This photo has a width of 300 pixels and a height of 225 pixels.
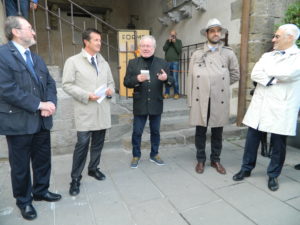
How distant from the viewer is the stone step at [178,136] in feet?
12.8

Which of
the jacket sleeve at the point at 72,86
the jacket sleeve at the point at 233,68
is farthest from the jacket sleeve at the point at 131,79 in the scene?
the jacket sleeve at the point at 233,68

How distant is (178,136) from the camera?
4109 mm

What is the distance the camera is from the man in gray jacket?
2.52 m

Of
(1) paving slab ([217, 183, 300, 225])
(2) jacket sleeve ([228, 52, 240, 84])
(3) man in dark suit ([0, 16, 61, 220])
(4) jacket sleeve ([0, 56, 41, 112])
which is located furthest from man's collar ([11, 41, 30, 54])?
(1) paving slab ([217, 183, 300, 225])

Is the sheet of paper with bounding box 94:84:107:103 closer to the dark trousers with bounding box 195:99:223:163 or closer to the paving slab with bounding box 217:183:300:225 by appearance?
the dark trousers with bounding box 195:99:223:163

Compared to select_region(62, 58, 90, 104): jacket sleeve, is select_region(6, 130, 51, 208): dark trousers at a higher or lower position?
lower

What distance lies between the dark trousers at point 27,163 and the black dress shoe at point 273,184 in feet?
7.94

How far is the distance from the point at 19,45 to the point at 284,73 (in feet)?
8.38

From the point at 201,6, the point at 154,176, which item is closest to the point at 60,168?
the point at 154,176

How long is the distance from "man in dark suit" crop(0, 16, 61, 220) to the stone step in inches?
66.5

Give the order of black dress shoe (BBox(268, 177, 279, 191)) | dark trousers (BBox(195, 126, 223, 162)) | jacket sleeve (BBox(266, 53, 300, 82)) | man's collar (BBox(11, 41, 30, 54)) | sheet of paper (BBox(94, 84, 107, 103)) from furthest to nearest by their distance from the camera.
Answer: dark trousers (BBox(195, 126, 223, 162))
black dress shoe (BBox(268, 177, 279, 191))
sheet of paper (BBox(94, 84, 107, 103))
jacket sleeve (BBox(266, 53, 300, 82))
man's collar (BBox(11, 41, 30, 54))

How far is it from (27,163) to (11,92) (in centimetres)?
67

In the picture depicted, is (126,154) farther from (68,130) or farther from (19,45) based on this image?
(19,45)

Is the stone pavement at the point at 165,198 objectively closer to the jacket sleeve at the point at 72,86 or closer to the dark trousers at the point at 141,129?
the dark trousers at the point at 141,129
